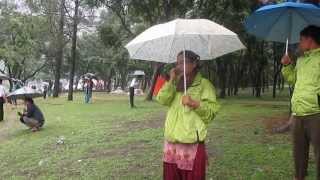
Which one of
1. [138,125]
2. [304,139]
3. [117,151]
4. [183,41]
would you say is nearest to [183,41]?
[183,41]

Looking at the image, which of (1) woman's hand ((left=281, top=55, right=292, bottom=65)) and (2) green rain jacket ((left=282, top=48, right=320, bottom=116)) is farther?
(1) woman's hand ((left=281, top=55, right=292, bottom=65))

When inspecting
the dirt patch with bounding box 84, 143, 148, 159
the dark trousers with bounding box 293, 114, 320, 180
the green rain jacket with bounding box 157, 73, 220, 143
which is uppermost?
the green rain jacket with bounding box 157, 73, 220, 143

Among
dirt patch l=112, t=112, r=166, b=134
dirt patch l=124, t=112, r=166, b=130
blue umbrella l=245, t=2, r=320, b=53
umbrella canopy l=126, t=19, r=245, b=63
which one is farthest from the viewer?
dirt patch l=124, t=112, r=166, b=130

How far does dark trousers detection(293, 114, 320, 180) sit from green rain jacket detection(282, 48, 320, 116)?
9cm

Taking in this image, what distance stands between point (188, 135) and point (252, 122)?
1017cm

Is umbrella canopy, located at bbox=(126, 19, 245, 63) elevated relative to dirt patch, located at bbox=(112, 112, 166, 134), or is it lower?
elevated

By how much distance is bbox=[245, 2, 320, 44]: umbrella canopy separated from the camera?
224 inches

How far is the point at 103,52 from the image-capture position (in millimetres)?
64062

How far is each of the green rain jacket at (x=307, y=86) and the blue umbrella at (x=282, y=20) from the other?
42 centimetres

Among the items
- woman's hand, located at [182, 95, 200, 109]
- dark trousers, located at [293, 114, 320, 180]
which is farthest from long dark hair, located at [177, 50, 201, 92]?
dark trousers, located at [293, 114, 320, 180]

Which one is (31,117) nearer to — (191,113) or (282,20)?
(282,20)

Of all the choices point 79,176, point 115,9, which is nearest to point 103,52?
point 115,9

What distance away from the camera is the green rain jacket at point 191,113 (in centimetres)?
509

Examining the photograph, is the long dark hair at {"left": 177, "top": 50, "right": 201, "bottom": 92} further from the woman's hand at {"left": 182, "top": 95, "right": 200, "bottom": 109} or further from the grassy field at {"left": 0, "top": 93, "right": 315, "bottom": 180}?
the grassy field at {"left": 0, "top": 93, "right": 315, "bottom": 180}
